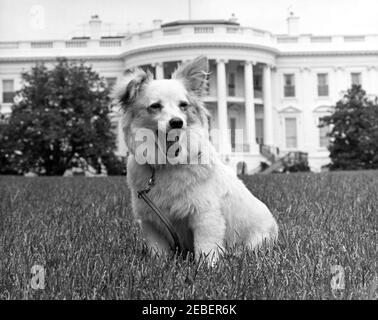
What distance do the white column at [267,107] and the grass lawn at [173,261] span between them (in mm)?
39582

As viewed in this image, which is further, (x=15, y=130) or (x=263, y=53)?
(x=263, y=53)

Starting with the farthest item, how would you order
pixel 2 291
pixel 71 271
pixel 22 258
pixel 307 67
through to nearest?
pixel 307 67
pixel 22 258
pixel 71 271
pixel 2 291

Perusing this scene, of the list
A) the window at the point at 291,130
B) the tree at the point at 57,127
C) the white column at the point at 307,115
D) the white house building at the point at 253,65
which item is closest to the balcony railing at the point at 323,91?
the white house building at the point at 253,65

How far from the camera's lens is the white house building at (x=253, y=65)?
145ft

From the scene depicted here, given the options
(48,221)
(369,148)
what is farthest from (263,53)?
(48,221)

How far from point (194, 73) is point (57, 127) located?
84.5 feet

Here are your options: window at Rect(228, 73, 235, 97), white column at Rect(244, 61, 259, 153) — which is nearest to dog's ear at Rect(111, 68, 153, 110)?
white column at Rect(244, 61, 259, 153)

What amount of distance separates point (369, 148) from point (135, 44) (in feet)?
71.1

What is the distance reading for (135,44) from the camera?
149 feet

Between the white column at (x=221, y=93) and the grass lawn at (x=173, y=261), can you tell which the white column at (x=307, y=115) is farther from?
the grass lawn at (x=173, y=261)

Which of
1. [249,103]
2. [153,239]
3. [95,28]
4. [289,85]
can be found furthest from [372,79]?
[153,239]

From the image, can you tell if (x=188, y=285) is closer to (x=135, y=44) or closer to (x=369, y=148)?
(x=369, y=148)

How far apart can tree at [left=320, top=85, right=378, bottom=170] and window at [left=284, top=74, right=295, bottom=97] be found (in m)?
15.5

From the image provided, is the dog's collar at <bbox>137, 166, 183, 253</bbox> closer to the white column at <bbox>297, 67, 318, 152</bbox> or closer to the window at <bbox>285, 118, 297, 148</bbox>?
the white column at <bbox>297, 67, 318, 152</bbox>
